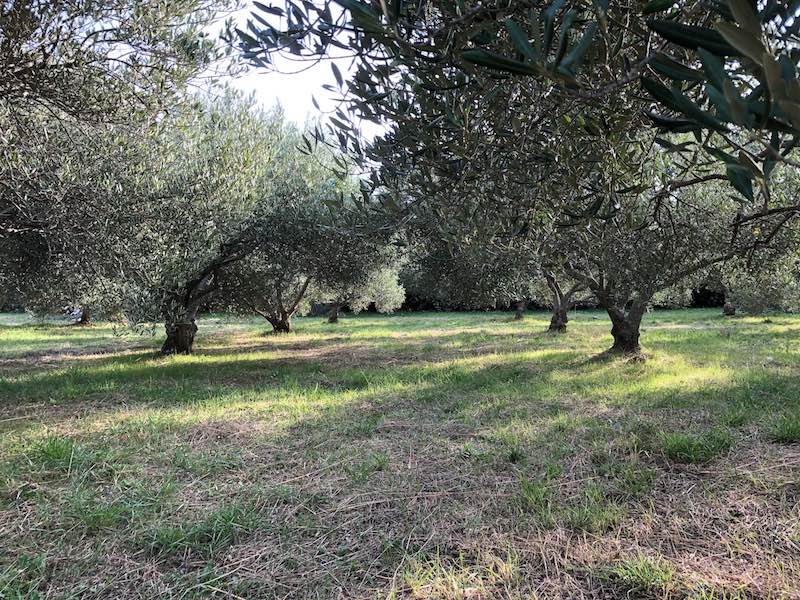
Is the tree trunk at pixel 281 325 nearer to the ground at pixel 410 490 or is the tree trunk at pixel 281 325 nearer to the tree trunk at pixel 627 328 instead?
the ground at pixel 410 490

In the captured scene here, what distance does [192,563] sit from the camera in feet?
11.0

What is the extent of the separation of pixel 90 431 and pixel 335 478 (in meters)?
3.74

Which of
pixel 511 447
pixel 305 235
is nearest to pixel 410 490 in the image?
pixel 511 447

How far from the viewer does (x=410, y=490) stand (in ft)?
14.6

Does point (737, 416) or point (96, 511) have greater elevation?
point (737, 416)

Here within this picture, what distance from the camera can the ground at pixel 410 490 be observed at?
123 inches

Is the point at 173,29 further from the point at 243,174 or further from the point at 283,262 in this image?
the point at 283,262

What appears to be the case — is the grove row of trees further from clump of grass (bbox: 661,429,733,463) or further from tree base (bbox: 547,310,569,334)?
tree base (bbox: 547,310,569,334)

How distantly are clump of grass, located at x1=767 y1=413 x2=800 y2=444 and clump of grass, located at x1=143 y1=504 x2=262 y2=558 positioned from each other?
17.0ft

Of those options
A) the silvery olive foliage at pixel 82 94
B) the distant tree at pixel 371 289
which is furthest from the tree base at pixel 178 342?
the silvery olive foliage at pixel 82 94

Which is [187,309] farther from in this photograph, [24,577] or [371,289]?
[24,577]

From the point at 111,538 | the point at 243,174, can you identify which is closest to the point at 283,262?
the point at 243,174

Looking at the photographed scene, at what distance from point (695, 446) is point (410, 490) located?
287 cm

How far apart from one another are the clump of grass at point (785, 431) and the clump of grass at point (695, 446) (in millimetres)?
468
